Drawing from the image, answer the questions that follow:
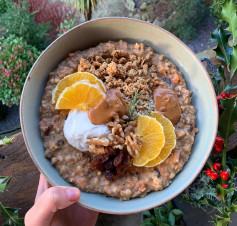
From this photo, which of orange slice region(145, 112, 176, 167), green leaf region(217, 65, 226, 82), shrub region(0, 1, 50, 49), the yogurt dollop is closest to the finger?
the yogurt dollop

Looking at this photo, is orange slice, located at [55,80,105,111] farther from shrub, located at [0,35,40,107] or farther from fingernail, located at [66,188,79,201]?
shrub, located at [0,35,40,107]

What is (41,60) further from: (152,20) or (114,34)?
(152,20)

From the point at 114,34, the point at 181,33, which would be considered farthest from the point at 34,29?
the point at 181,33

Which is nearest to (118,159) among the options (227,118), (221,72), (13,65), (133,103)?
Result: (133,103)

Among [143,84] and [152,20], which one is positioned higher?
[143,84]

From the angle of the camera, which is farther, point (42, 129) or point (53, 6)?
point (53, 6)

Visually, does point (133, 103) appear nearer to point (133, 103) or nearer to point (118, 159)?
point (133, 103)

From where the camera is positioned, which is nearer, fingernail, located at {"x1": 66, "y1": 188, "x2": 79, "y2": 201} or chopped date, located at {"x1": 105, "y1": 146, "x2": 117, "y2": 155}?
fingernail, located at {"x1": 66, "y1": 188, "x2": 79, "y2": 201}
